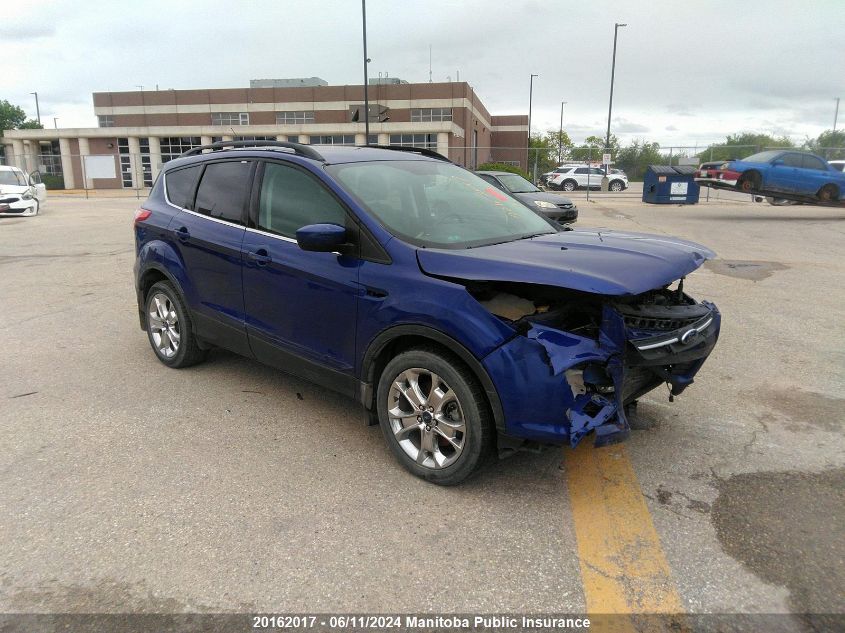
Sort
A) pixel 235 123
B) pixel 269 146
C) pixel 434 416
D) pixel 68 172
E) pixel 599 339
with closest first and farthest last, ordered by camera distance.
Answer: pixel 599 339
pixel 434 416
pixel 269 146
pixel 68 172
pixel 235 123

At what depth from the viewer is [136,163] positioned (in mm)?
48562

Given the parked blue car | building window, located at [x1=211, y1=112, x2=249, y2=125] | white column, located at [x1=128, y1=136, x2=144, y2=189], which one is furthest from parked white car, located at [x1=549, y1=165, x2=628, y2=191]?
building window, located at [x1=211, y1=112, x2=249, y2=125]

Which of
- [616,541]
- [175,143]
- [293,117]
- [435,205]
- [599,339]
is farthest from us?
[293,117]

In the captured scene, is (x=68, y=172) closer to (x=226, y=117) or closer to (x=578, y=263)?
(x=226, y=117)

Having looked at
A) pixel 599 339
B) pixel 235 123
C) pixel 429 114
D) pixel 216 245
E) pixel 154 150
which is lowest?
pixel 599 339

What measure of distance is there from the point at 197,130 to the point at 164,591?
5525cm

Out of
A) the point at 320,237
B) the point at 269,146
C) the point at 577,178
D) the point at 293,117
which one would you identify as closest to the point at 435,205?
the point at 320,237

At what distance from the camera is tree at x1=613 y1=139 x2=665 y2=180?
43.4 metres

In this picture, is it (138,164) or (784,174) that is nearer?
(784,174)

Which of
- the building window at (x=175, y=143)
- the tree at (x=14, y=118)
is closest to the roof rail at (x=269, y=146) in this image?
the building window at (x=175, y=143)

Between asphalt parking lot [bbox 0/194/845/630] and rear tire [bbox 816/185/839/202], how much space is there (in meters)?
16.1

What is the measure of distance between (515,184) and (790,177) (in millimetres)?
9222

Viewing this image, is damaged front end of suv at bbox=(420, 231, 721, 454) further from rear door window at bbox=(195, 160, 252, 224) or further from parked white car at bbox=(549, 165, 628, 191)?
parked white car at bbox=(549, 165, 628, 191)

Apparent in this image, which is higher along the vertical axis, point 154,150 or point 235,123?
point 235,123
